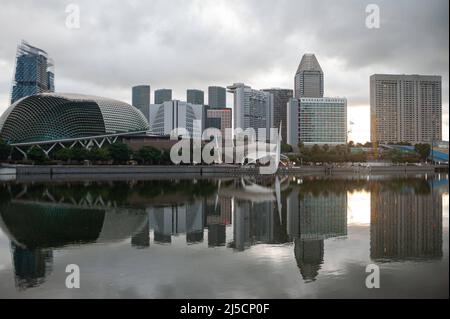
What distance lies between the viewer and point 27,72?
4636 inches

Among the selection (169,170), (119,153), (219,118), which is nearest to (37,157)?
(119,153)

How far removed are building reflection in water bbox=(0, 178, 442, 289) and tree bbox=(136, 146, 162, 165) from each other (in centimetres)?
5102

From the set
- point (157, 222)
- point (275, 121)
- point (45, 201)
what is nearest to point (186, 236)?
point (157, 222)

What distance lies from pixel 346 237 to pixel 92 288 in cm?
901

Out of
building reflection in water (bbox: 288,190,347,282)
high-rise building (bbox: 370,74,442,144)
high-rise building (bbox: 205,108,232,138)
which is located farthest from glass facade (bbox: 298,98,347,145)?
building reflection in water (bbox: 288,190,347,282)

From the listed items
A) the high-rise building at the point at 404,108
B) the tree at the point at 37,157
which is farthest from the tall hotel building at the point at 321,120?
the tree at the point at 37,157

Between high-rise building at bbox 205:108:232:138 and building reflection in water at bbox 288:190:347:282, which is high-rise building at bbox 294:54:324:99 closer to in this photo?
high-rise building at bbox 205:108:232:138

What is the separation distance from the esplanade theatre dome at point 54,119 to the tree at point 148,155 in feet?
62.5

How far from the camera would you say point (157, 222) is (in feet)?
61.7

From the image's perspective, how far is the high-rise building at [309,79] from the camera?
559 feet

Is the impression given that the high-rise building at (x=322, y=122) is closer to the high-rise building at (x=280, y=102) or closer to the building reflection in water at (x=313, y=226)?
the high-rise building at (x=280, y=102)

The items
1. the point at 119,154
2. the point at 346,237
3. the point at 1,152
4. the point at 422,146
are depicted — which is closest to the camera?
the point at 346,237

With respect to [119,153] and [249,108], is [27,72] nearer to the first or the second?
[119,153]
